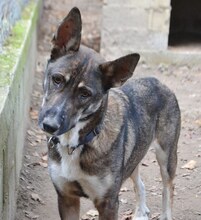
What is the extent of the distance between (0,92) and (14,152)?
741mm

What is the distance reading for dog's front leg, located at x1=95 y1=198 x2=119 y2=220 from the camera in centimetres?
421

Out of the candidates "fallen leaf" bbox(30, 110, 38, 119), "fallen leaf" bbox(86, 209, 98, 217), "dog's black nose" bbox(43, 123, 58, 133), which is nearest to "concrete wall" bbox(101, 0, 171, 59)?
"fallen leaf" bbox(30, 110, 38, 119)

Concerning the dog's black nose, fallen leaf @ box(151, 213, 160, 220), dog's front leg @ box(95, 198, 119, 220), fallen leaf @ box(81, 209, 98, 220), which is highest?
the dog's black nose

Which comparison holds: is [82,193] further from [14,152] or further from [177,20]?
[177,20]

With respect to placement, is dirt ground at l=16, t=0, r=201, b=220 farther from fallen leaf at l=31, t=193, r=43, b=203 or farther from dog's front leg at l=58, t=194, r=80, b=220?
dog's front leg at l=58, t=194, r=80, b=220

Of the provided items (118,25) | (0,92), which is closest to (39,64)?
(118,25)

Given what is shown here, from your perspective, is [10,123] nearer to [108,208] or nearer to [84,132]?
[84,132]

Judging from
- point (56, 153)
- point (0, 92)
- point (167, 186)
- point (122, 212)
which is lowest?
point (122, 212)

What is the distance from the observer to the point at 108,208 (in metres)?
4.21

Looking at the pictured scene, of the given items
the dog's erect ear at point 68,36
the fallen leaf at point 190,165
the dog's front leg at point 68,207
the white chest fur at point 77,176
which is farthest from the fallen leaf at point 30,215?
the fallen leaf at point 190,165

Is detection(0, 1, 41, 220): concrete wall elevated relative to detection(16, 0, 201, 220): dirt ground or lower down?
elevated

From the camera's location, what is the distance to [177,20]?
12.9 m

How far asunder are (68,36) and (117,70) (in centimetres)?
39

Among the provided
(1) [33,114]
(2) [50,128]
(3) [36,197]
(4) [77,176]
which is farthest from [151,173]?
(2) [50,128]
